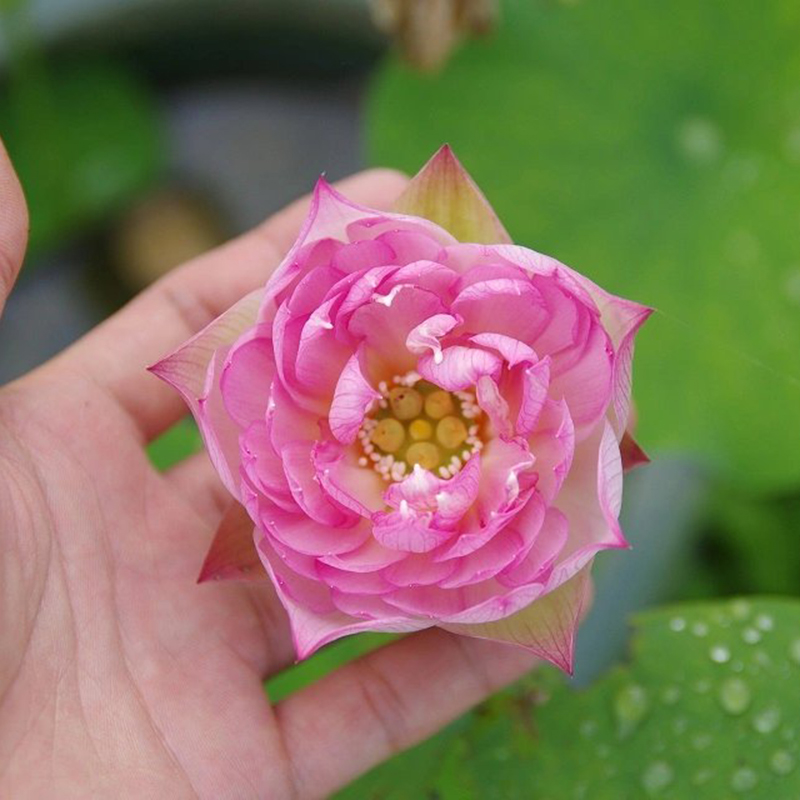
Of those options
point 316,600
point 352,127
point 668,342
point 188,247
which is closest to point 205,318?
point 316,600

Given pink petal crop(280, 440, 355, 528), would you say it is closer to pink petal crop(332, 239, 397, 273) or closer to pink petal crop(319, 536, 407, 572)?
pink petal crop(319, 536, 407, 572)

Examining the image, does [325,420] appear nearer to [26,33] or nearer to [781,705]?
[781,705]

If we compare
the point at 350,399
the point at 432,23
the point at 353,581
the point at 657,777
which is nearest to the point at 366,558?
the point at 353,581

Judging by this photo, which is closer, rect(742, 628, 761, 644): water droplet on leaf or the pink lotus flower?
the pink lotus flower

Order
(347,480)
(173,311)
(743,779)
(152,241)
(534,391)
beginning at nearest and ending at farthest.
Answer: (534,391)
(347,480)
(743,779)
(173,311)
(152,241)

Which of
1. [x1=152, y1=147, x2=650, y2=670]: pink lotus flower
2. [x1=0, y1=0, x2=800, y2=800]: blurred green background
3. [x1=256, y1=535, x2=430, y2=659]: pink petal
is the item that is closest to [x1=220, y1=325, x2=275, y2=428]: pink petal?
[x1=152, y1=147, x2=650, y2=670]: pink lotus flower

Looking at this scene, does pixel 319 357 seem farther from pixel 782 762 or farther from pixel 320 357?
pixel 782 762
